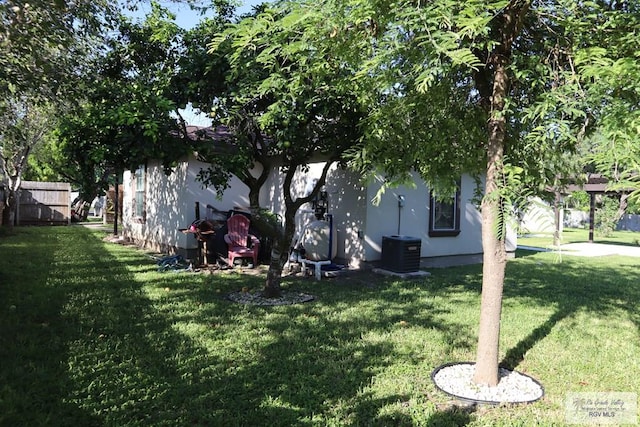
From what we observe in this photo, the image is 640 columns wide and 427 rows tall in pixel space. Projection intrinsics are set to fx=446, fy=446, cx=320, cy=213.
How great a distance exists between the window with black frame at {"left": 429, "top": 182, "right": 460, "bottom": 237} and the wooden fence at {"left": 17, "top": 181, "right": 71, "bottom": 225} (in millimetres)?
18467

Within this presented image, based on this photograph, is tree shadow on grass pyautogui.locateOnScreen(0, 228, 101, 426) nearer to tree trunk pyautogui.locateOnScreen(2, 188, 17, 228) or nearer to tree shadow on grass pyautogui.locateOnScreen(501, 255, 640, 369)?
tree shadow on grass pyautogui.locateOnScreen(501, 255, 640, 369)

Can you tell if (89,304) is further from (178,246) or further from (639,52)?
(639,52)

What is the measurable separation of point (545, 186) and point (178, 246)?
908 cm

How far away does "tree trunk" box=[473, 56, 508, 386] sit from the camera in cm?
345

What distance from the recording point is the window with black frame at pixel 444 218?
10352 millimetres

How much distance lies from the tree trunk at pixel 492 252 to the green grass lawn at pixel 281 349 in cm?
38

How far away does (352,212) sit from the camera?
9461mm

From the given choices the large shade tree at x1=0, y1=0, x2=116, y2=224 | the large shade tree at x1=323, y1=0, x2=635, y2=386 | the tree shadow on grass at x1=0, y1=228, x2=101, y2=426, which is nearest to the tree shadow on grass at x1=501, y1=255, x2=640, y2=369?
the large shade tree at x1=323, y1=0, x2=635, y2=386

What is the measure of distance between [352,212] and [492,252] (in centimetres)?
596

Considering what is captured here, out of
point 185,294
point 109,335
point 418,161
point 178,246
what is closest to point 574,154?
point 418,161

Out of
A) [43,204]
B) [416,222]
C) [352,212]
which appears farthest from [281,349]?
[43,204]

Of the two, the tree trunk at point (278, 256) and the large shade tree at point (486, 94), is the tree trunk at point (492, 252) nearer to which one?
the large shade tree at point (486, 94)

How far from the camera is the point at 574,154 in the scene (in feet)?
11.7

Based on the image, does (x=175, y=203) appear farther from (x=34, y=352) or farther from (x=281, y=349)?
(x=281, y=349)
